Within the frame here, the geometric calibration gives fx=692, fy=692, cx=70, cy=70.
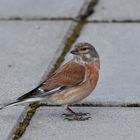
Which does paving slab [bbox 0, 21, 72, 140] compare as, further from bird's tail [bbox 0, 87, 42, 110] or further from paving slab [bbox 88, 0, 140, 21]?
paving slab [bbox 88, 0, 140, 21]

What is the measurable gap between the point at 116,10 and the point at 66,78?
330 cm

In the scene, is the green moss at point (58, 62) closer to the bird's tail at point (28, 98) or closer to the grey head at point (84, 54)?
the bird's tail at point (28, 98)

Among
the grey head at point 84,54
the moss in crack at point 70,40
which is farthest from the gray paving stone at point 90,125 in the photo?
the moss in crack at point 70,40

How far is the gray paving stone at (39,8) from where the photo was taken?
959 cm

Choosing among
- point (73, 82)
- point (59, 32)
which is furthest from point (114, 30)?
point (73, 82)

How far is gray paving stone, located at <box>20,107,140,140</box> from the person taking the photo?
6090mm

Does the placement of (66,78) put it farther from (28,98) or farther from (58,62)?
(58,62)

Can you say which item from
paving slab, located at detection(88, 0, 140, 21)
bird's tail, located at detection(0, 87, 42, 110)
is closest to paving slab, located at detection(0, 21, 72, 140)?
bird's tail, located at detection(0, 87, 42, 110)

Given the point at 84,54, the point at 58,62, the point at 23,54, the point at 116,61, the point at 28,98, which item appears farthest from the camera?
the point at 23,54

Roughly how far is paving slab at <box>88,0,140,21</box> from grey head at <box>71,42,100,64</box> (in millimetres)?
2484

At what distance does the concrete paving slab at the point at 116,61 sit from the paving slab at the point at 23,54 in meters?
0.32

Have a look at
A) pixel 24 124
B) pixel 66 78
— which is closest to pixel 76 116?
pixel 66 78

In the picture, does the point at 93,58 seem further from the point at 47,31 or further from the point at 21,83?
the point at 47,31

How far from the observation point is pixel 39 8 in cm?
984
